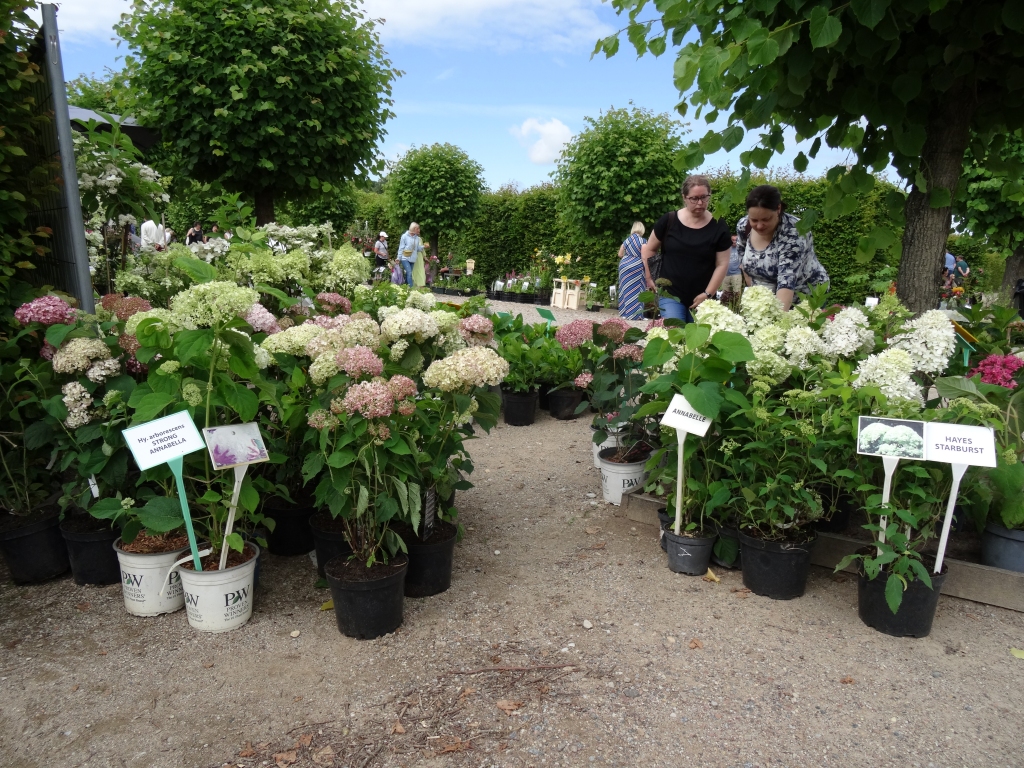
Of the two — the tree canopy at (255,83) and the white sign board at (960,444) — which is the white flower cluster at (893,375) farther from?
the tree canopy at (255,83)

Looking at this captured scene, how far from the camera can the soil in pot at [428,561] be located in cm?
244

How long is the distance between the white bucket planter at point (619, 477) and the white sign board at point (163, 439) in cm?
195

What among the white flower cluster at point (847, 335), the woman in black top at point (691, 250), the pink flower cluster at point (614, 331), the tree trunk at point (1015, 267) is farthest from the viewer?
the tree trunk at point (1015, 267)

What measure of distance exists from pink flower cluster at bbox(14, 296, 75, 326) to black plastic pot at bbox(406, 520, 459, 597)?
1.51 m

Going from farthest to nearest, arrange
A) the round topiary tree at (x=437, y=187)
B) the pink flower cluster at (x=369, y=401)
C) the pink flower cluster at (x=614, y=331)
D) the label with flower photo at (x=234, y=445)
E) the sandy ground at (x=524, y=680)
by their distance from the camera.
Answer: the round topiary tree at (x=437, y=187) → the pink flower cluster at (x=614, y=331) → the label with flower photo at (x=234, y=445) → the pink flower cluster at (x=369, y=401) → the sandy ground at (x=524, y=680)

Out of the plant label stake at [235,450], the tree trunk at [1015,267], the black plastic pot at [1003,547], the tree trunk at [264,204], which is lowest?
the black plastic pot at [1003,547]

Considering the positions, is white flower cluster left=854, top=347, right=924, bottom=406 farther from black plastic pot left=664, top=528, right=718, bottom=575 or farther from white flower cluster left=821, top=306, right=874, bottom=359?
black plastic pot left=664, top=528, right=718, bottom=575

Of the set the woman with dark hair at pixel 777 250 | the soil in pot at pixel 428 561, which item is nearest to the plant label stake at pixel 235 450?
the soil in pot at pixel 428 561

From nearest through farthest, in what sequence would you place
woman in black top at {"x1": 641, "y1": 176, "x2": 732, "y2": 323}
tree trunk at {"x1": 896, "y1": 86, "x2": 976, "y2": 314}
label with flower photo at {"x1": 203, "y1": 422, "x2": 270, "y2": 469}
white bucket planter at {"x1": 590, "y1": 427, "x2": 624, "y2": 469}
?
1. label with flower photo at {"x1": 203, "y1": 422, "x2": 270, "y2": 469}
2. tree trunk at {"x1": 896, "y1": 86, "x2": 976, "y2": 314}
3. white bucket planter at {"x1": 590, "y1": 427, "x2": 624, "y2": 469}
4. woman in black top at {"x1": 641, "y1": 176, "x2": 732, "y2": 323}

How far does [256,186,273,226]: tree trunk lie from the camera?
623cm

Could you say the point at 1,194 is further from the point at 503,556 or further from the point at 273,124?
the point at 273,124

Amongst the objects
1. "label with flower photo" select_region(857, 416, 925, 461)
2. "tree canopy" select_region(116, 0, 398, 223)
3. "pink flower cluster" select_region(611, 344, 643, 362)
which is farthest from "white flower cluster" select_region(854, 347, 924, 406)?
"tree canopy" select_region(116, 0, 398, 223)

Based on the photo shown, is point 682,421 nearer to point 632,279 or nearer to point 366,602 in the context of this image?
point 366,602

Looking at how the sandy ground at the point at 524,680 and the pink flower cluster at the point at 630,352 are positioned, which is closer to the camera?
the sandy ground at the point at 524,680
